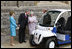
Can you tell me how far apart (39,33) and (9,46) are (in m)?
1.52

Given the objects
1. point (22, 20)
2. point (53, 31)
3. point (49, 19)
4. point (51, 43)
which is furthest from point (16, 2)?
point (51, 43)

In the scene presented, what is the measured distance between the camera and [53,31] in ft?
19.6

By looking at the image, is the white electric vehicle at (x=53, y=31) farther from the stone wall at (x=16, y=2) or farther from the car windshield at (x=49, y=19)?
the stone wall at (x=16, y=2)

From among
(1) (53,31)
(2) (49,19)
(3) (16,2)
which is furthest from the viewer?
(3) (16,2)

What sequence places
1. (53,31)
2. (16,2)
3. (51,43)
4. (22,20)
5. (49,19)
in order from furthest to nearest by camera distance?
1. (16,2)
2. (22,20)
3. (49,19)
4. (53,31)
5. (51,43)

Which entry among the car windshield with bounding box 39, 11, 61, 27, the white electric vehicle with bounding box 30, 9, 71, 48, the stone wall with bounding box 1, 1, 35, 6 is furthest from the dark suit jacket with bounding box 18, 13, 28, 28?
the stone wall with bounding box 1, 1, 35, 6

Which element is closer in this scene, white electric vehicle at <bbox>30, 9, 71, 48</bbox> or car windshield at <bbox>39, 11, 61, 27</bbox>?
white electric vehicle at <bbox>30, 9, 71, 48</bbox>

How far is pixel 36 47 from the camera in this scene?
6391 mm

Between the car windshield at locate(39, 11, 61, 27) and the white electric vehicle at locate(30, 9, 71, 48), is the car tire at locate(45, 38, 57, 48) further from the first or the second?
the car windshield at locate(39, 11, 61, 27)

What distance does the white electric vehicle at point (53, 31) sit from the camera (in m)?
5.77

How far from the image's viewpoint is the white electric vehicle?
577 cm

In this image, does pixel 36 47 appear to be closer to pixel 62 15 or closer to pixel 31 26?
pixel 31 26

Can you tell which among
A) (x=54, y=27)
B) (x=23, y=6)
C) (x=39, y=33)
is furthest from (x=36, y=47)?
(x=23, y=6)

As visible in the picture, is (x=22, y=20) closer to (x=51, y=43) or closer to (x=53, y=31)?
(x=53, y=31)
